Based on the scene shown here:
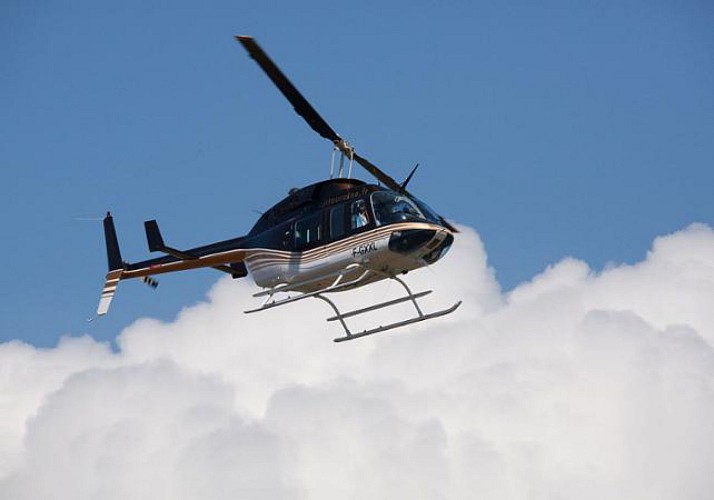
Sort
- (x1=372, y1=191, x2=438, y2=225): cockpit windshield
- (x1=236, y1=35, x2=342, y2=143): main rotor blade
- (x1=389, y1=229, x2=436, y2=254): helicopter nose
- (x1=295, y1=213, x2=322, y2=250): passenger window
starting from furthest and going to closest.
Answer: (x1=295, y1=213, x2=322, y2=250): passenger window → (x1=372, y1=191, x2=438, y2=225): cockpit windshield → (x1=389, y1=229, x2=436, y2=254): helicopter nose → (x1=236, y1=35, x2=342, y2=143): main rotor blade

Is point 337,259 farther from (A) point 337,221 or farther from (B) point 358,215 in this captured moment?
(B) point 358,215

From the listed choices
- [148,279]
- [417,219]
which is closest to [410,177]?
[417,219]

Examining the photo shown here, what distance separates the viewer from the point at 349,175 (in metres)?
35.8

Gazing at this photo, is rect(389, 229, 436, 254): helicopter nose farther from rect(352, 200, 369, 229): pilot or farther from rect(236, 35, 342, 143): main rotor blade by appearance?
rect(236, 35, 342, 143): main rotor blade

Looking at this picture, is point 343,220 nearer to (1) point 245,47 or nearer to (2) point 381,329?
(2) point 381,329

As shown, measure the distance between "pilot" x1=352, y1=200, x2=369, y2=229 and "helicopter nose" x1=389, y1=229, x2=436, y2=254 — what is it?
108 centimetres

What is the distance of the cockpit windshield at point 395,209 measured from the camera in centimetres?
3319

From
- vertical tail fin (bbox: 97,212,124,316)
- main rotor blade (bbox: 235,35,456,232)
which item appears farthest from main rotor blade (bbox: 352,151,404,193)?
vertical tail fin (bbox: 97,212,124,316)

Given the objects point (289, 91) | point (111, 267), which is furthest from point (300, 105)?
point (111, 267)

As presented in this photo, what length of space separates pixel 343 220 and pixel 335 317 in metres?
2.80

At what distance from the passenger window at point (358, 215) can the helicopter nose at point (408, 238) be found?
1.05 metres

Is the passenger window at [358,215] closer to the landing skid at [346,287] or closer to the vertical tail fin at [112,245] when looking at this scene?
the landing skid at [346,287]

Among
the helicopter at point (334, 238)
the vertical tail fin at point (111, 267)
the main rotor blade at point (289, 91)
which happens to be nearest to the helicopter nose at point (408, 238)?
the helicopter at point (334, 238)

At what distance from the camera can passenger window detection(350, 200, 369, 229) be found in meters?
33.6
